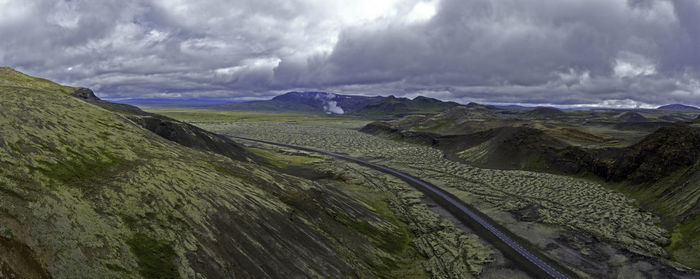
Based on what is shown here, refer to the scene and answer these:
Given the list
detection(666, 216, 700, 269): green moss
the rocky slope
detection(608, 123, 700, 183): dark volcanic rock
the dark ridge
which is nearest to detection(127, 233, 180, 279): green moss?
the dark ridge

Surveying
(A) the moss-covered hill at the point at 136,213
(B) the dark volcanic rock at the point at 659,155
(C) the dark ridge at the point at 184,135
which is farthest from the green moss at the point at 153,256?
(B) the dark volcanic rock at the point at 659,155

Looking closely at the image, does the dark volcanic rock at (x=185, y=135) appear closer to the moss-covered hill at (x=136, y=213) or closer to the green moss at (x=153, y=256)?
the moss-covered hill at (x=136, y=213)

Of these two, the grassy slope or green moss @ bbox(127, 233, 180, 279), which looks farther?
the grassy slope

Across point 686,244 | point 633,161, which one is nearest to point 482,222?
point 686,244

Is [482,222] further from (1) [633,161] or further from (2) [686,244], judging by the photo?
(1) [633,161]

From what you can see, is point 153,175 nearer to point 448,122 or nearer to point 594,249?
point 594,249

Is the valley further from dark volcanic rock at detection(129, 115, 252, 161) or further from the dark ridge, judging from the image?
dark volcanic rock at detection(129, 115, 252, 161)

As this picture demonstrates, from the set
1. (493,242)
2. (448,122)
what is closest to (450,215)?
(493,242)
